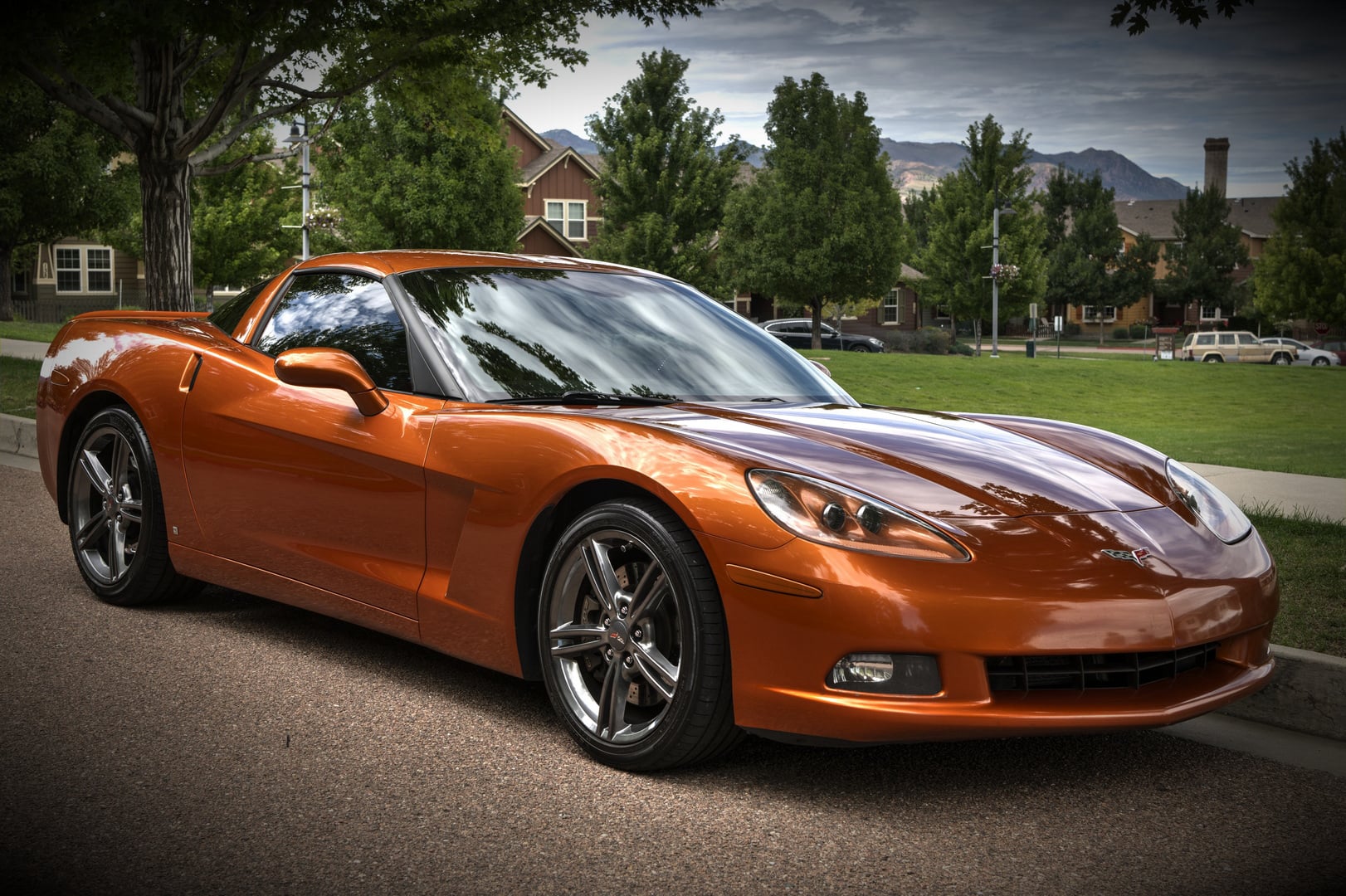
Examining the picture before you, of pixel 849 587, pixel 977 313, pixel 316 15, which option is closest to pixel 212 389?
pixel 849 587

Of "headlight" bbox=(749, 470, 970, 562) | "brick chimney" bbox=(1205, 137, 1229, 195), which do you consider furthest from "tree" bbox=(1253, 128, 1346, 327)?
"brick chimney" bbox=(1205, 137, 1229, 195)

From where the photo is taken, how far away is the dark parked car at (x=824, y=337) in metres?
46.0

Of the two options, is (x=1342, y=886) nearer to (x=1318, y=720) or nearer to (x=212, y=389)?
(x=1318, y=720)

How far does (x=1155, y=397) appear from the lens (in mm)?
25531

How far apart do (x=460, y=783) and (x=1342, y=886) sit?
2117 mm

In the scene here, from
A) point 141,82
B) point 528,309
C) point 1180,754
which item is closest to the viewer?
point 1180,754

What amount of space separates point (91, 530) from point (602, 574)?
2.97 m

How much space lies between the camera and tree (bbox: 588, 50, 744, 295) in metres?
39.5

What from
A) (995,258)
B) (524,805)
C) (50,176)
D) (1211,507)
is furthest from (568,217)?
(524,805)

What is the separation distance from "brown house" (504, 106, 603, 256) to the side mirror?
168ft

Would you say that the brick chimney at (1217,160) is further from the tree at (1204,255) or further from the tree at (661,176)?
the tree at (661,176)

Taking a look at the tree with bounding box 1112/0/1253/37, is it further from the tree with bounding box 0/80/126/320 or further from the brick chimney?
the brick chimney

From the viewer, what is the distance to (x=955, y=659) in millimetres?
3162

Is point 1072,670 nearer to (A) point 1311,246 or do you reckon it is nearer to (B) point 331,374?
(B) point 331,374
